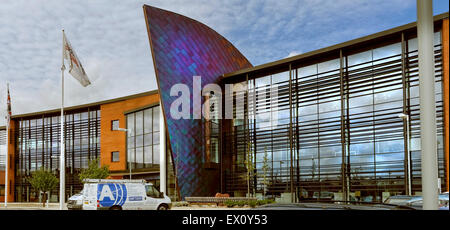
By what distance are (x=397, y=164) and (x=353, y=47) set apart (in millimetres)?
9423

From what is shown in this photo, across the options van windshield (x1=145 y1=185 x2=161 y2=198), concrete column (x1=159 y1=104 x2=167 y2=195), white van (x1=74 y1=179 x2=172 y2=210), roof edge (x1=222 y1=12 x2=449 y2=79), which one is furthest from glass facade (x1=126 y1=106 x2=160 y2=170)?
white van (x1=74 y1=179 x2=172 y2=210)

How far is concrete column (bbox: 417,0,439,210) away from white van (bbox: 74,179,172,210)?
75.0 feet

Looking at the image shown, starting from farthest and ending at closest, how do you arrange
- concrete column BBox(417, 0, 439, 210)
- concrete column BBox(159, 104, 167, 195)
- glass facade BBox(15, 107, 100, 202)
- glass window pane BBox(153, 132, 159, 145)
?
glass facade BBox(15, 107, 100, 202) < glass window pane BBox(153, 132, 159, 145) < concrete column BBox(159, 104, 167, 195) < concrete column BBox(417, 0, 439, 210)

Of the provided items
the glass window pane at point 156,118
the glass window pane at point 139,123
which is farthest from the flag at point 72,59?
the glass window pane at point 139,123

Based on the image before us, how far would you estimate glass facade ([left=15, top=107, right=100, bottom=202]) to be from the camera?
6172 centimetres

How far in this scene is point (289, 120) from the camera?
134 feet

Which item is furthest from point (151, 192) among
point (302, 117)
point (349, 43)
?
point (349, 43)

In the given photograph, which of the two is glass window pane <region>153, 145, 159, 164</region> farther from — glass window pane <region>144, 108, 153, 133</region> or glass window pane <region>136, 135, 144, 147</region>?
glass window pane <region>136, 135, 144, 147</region>

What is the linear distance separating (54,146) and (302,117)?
38125mm

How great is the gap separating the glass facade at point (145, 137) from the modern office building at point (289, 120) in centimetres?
11

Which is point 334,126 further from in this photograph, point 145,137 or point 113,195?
point 145,137

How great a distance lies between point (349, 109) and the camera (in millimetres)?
36625

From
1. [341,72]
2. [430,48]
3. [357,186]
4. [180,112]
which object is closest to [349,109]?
[341,72]

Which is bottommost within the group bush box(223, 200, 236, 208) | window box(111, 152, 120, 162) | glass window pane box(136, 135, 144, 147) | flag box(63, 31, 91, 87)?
bush box(223, 200, 236, 208)
